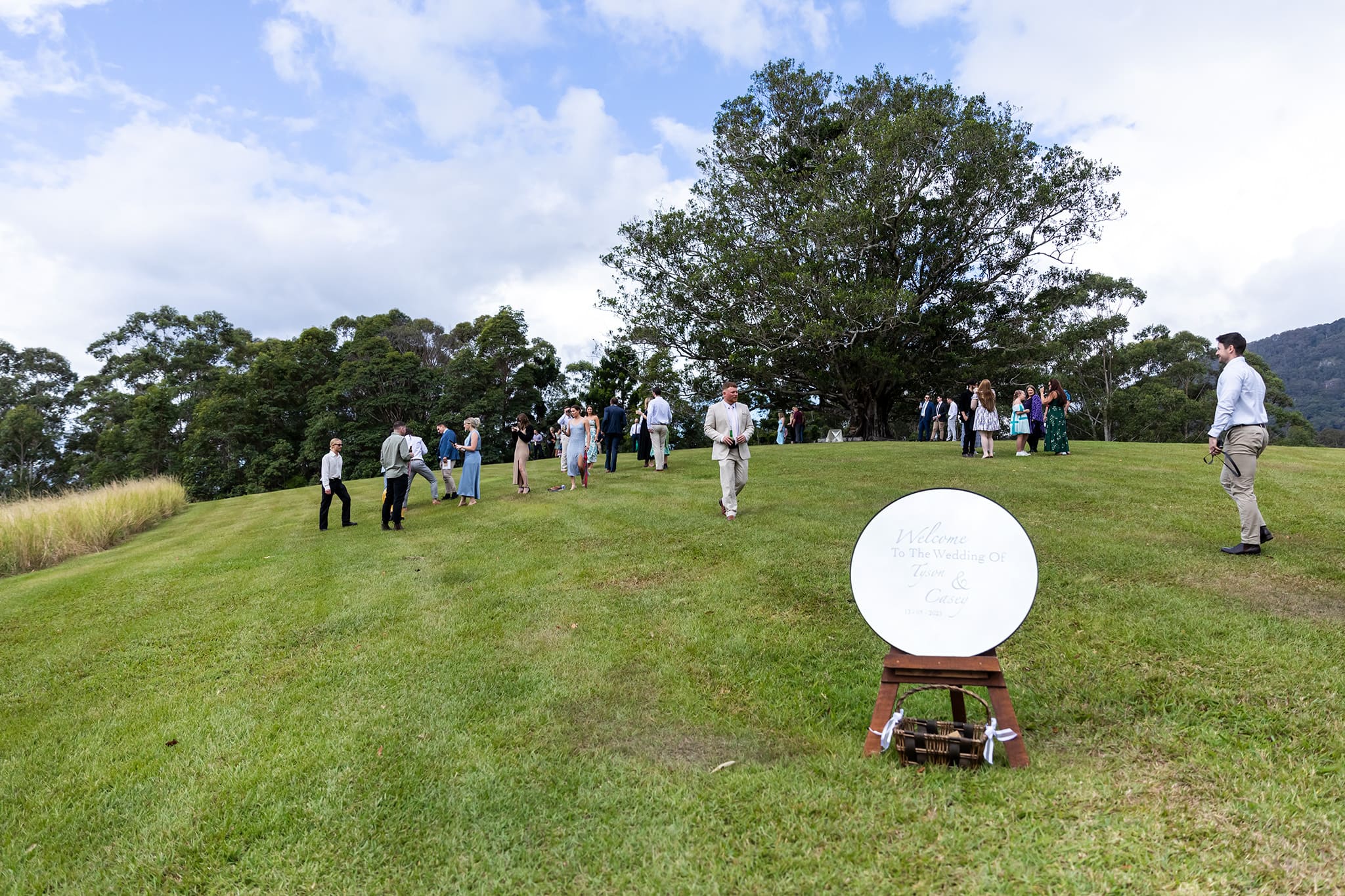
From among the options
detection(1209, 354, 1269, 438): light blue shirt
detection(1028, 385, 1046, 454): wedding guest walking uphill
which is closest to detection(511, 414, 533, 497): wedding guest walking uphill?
detection(1209, 354, 1269, 438): light blue shirt

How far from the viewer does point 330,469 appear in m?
12.7

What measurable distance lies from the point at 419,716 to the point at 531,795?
132cm

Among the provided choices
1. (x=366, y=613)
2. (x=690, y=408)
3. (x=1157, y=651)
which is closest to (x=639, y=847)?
(x=1157, y=651)

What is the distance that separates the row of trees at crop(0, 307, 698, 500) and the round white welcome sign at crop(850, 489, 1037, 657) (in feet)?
104

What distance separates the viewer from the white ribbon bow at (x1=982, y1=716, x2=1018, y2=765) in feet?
11.2

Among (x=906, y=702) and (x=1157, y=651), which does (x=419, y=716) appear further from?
(x=1157, y=651)

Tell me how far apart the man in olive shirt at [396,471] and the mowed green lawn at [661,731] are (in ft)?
12.4

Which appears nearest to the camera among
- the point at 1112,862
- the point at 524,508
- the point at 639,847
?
A: the point at 1112,862

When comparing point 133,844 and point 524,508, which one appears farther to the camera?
point 524,508

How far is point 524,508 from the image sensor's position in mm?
12883

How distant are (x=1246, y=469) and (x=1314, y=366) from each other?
147334mm

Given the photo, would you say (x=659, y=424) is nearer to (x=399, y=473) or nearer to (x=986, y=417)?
(x=399, y=473)

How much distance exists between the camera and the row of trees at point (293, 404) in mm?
42312

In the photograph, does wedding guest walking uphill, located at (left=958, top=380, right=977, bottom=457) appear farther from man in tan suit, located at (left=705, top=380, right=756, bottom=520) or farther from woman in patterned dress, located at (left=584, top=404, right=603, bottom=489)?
woman in patterned dress, located at (left=584, top=404, right=603, bottom=489)
